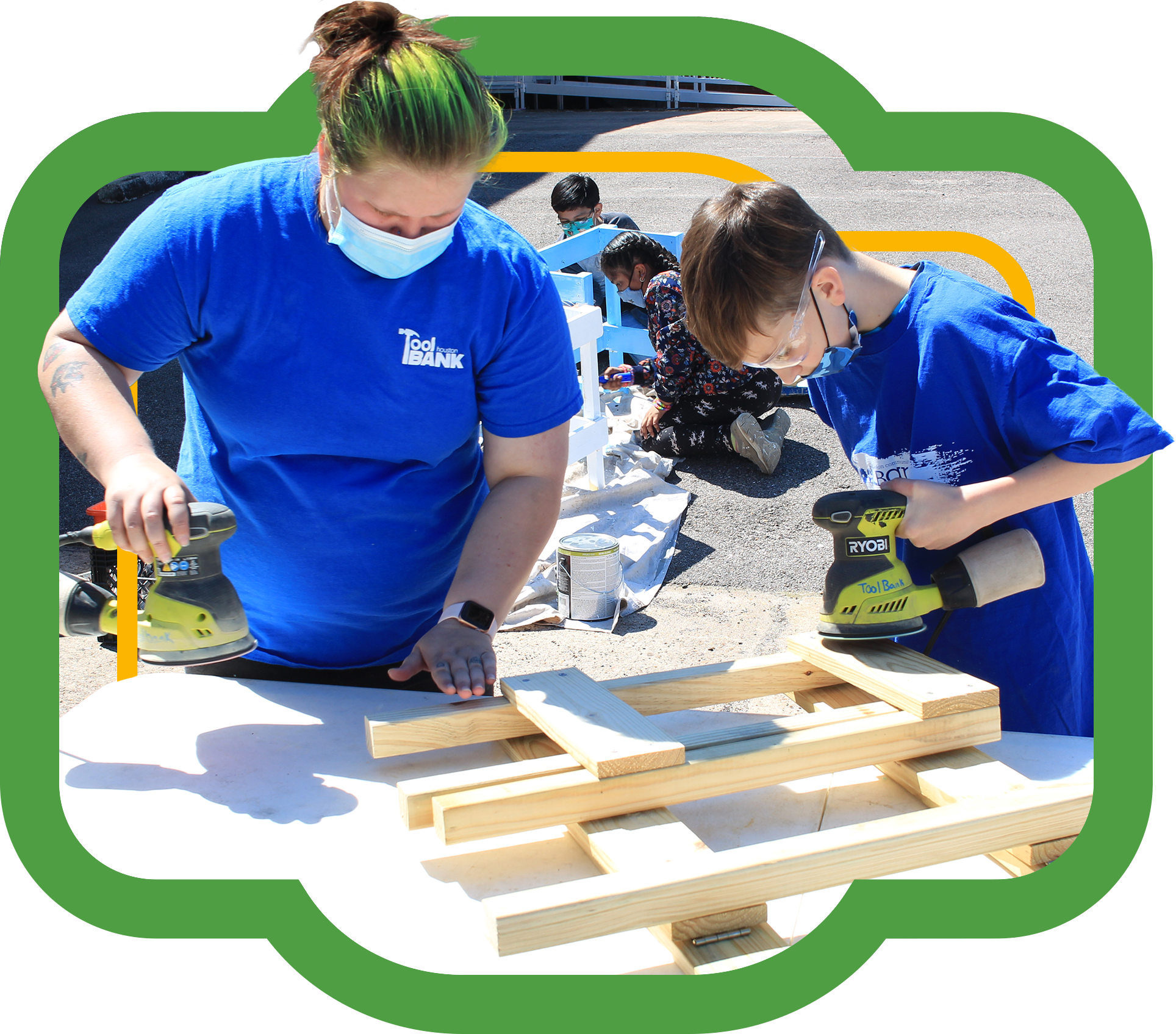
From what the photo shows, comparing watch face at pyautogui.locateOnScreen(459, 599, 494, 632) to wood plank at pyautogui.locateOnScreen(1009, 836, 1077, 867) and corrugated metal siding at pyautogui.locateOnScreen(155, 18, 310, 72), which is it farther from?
corrugated metal siding at pyautogui.locateOnScreen(155, 18, 310, 72)

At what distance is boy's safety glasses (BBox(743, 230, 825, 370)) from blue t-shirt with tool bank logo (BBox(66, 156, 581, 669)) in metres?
0.42

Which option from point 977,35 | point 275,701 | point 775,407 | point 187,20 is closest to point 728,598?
point 775,407

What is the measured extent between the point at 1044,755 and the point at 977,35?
21904mm

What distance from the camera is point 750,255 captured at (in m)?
1.81

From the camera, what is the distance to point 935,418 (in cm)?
186

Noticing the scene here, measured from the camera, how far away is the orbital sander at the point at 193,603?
5.33 feet

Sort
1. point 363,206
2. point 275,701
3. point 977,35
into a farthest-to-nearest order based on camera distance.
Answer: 1. point 977,35
2. point 275,701
3. point 363,206

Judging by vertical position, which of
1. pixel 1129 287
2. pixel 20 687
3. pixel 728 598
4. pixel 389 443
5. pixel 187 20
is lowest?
pixel 728 598

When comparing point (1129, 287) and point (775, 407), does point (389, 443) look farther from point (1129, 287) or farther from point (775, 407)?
point (775, 407)

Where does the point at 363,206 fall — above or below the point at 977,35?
below

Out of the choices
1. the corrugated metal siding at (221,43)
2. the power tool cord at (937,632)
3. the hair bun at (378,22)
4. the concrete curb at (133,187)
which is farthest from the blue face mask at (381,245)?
the corrugated metal siding at (221,43)

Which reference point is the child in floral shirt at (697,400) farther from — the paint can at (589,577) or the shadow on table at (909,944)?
the shadow on table at (909,944)

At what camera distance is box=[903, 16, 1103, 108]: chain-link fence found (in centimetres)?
1962

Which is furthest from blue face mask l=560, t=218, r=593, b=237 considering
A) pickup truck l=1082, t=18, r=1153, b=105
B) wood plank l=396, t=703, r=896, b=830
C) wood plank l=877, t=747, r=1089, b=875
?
pickup truck l=1082, t=18, r=1153, b=105
